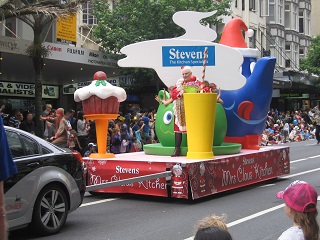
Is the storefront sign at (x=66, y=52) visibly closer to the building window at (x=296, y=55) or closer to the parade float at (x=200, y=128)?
the parade float at (x=200, y=128)

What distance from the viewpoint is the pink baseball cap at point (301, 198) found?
3.49 m

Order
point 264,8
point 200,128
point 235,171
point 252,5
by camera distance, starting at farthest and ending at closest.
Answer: point 264,8 < point 252,5 < point 235,171 < point 200,128

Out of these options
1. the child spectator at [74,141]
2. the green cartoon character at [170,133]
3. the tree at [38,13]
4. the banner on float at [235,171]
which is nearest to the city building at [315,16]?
the tree at [38,13]

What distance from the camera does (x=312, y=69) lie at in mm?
45531

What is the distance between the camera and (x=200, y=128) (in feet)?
34.2

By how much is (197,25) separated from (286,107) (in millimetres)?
35859

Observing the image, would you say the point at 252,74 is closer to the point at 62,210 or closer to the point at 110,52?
the point at 62,210

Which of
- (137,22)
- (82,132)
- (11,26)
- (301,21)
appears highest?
(301,21)

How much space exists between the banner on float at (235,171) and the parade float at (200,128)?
0.02 meters

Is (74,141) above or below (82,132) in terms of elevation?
below

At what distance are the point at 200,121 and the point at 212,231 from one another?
25.2ft

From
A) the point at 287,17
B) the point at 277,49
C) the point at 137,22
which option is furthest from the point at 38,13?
the point at 287,17

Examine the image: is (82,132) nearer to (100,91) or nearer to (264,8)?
(100,91)

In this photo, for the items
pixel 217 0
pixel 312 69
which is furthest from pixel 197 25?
pixel 312 69
